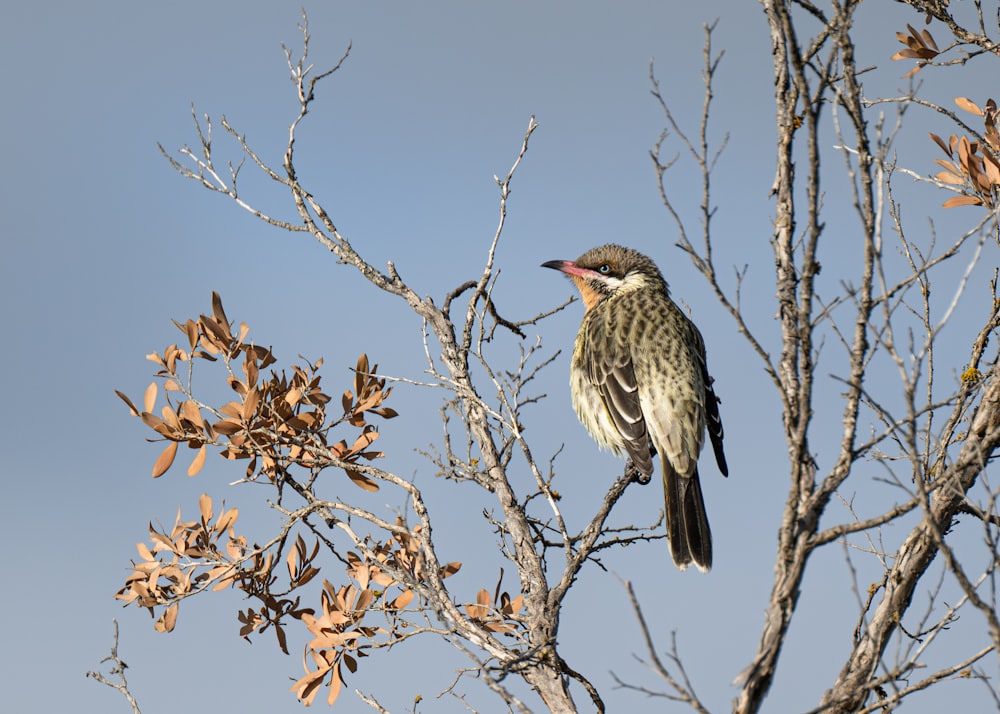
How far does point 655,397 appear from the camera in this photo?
7.08 meters

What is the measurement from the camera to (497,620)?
528cm

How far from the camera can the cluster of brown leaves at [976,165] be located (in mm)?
5812

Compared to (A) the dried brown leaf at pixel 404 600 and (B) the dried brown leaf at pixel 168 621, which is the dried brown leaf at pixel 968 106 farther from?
(B) the dried brown leaf at pixel 168 621

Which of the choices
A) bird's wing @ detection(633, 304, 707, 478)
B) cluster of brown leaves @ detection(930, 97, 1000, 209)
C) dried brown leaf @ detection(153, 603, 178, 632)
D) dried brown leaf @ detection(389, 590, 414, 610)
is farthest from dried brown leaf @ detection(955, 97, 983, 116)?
dried brown leaf @ detection(153, 603, 178, 632)

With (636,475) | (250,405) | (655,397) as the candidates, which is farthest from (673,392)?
(250,405)

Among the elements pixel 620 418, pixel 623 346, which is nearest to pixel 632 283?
pixel 623 346

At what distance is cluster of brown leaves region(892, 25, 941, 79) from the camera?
629 centimetres

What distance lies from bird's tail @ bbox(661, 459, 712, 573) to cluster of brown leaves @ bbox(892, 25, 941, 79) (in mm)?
2936

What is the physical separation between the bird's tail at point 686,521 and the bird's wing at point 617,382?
0.30 m

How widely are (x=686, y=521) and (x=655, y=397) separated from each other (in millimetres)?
969

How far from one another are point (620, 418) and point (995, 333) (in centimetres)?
239

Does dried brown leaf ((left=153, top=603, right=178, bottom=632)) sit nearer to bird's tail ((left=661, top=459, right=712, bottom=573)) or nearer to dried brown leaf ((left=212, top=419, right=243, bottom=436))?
dried brown leaf ((left=212, top=419, right=243, bottom=436))

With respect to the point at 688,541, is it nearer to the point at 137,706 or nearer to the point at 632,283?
the point at 632,283

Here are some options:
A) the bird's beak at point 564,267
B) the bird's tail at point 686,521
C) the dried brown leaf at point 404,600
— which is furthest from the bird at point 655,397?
the dried brown leaf at point 404,600
